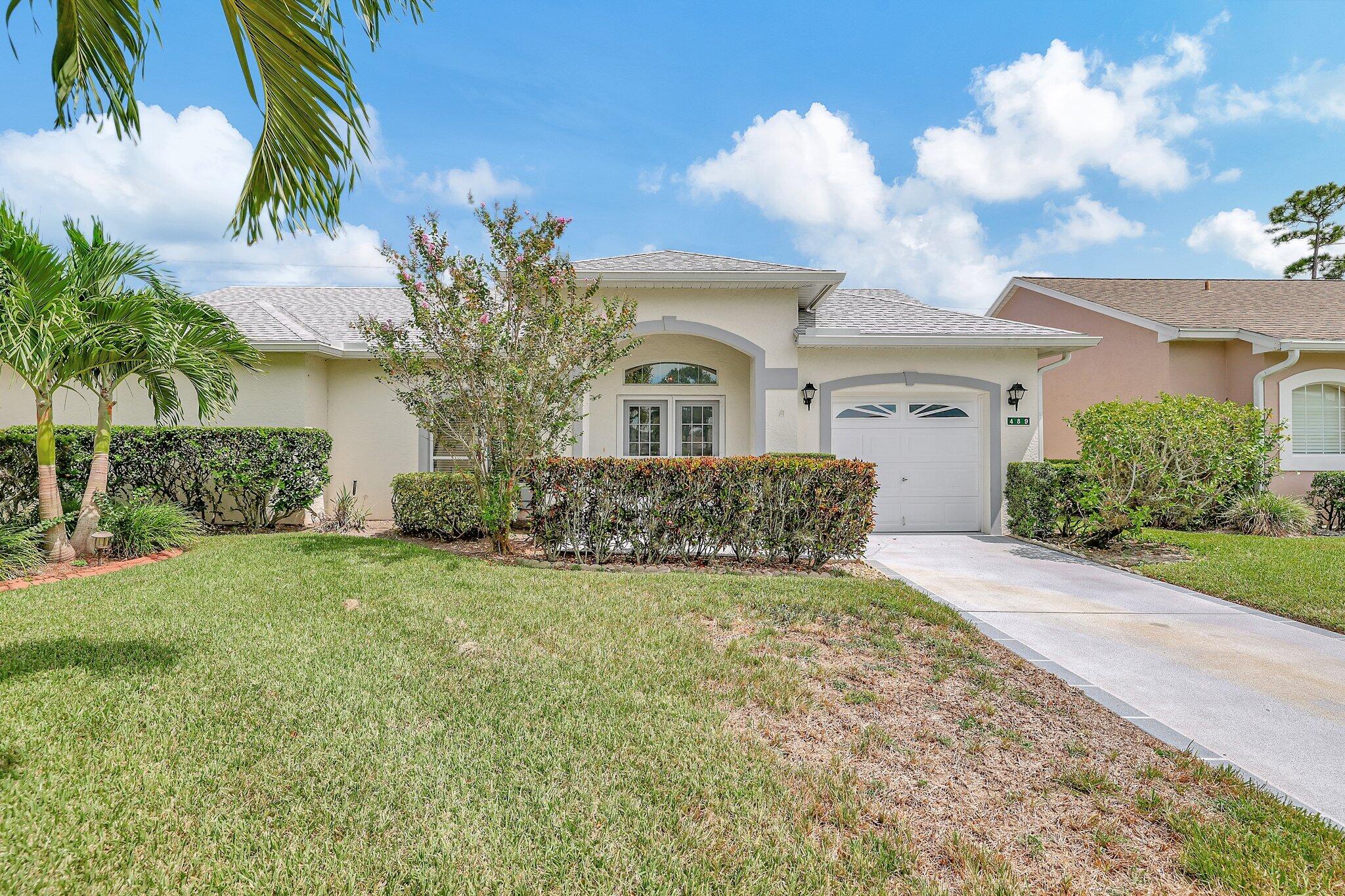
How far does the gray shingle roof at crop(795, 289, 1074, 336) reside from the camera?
1068 cm

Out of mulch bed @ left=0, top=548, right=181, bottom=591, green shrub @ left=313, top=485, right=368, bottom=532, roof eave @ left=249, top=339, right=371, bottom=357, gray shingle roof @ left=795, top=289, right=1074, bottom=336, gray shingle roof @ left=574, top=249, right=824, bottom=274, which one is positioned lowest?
mulch bed @ left=0, top=548, right=181, bottom=591

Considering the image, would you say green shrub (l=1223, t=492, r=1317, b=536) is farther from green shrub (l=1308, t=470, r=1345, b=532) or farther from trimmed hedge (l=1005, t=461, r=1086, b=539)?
trimmed hedge (l=1005, t=461, r=1086, b=539)

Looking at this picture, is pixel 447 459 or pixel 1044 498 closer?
pixel 1044 498

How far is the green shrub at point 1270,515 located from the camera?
34.5 feet

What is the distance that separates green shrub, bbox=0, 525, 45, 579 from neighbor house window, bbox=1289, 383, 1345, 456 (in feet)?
68.5

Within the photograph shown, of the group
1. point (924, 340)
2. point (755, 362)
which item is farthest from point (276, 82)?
point (924, 340)

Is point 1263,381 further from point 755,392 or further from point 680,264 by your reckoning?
point 680,264

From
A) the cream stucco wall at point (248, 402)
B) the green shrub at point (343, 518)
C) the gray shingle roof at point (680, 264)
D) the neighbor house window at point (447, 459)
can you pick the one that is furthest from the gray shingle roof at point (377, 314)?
the green shrub at point (343, 518)

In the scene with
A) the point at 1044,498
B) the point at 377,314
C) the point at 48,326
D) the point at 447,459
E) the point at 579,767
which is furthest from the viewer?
the point at 377,314

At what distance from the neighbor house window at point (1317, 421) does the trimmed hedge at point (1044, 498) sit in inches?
258

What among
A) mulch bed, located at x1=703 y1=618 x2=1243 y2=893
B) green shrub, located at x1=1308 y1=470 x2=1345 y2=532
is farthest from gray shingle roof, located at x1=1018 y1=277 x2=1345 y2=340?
mulch bed, located at x1=703 y1=618 x2=1243 y2=893

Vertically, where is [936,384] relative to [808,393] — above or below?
above

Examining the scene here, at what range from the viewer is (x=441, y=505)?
8.70m

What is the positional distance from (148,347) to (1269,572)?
14.2m
